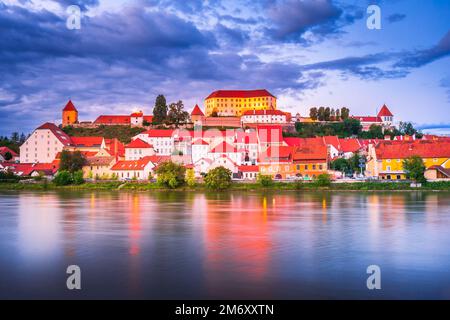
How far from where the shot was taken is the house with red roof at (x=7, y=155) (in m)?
72.6

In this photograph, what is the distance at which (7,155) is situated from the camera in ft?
239

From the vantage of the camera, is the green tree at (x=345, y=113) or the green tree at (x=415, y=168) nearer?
the green tree at (x=415, y=168)

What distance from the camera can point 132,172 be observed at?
5759 cm

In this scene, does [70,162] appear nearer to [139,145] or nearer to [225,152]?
[139,145]

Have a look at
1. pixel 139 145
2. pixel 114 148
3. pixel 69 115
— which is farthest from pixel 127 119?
pixel 139 145

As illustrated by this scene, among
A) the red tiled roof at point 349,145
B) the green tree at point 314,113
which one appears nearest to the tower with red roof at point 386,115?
the green tree at point 314,113

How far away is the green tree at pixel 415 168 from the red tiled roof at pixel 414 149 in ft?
9.38

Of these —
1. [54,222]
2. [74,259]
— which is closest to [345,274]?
[74,259]

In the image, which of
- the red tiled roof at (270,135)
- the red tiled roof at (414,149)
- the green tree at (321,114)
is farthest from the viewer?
the green tree at (321,114)

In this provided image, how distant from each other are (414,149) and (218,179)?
19058 millimetres

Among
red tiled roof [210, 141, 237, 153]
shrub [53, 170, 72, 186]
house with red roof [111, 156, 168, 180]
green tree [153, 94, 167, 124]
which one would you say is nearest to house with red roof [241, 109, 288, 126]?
green tree [153, 94, 167, 124]

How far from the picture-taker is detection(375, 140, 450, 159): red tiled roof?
4800cm

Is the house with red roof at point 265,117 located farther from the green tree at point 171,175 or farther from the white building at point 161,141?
the green tree at point 171,175
